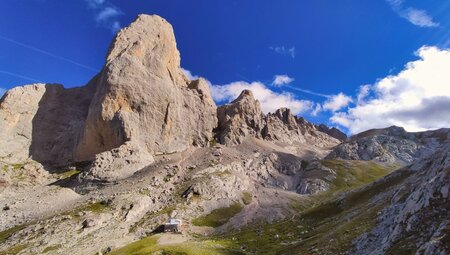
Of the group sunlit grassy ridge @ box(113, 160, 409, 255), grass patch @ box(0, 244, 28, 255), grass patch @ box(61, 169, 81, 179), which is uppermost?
grass patch @ box(61, 169, 81, 179)

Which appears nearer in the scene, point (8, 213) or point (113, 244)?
point (113, 244)

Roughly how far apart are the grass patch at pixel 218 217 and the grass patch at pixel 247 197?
4667mm

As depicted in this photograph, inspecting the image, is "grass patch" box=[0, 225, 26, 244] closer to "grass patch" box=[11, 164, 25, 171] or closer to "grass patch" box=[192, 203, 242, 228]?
"grass patch" box=[192, 203, 242, 228]

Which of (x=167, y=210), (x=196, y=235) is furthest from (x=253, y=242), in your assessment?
(x=167, y=210)

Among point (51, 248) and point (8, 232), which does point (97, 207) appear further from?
point (51, 248)

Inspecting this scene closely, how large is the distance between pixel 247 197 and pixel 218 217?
24.6m

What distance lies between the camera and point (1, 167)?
584ft

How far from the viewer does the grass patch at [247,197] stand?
163375 millimetres

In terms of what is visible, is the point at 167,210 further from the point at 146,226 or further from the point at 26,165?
the point at 26,165

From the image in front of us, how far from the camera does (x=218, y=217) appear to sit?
146750mm

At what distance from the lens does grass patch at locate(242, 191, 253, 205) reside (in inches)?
6432

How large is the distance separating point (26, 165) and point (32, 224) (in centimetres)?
6586

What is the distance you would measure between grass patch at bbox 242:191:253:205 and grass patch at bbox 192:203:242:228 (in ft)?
15.3

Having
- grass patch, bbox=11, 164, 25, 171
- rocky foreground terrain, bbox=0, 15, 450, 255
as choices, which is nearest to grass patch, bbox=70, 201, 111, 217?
rocky foreground terrain, bbox=0, 15, 450, 255
